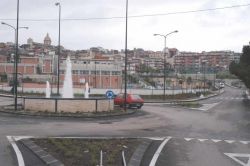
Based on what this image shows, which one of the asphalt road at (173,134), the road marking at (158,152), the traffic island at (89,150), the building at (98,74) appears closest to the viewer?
the traffic island at (89,150)

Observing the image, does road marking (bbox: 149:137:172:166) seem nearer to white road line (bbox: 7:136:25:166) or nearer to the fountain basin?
white road line (bbox: 7:136:25:166)

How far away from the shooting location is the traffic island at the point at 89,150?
43.0ft

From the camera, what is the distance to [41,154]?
13891 millimetres

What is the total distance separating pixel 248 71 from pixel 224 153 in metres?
54.0

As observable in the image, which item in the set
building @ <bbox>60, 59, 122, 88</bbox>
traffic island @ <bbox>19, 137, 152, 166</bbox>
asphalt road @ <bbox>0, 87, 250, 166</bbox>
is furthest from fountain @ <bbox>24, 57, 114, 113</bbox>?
building @ <bbox>60, 59, 122, 88</bbox>

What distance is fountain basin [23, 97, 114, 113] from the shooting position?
1219 inches

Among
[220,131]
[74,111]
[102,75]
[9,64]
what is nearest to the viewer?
[220,131]

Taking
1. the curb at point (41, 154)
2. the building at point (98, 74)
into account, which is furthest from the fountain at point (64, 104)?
the building at point (98, 74)

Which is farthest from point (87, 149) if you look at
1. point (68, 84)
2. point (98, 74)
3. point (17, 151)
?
point (98, 74)

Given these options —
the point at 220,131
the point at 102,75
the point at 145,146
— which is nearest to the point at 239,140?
the point at 220,131

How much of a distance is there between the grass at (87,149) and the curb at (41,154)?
193mm

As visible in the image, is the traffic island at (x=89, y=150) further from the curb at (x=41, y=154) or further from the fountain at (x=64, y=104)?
the fountain at (x=64, y=104)

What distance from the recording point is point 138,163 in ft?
43.4

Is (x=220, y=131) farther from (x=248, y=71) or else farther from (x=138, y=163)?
(x=248, y=71)
